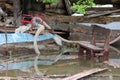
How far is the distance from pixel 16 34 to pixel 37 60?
2012mm

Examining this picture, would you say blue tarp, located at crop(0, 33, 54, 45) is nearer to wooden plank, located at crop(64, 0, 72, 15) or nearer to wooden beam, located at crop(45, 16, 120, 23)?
wooden beam, located at crop(45, 16, 120, 23)

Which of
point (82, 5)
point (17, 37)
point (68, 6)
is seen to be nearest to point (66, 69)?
point (17, 37)

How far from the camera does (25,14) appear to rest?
14609 millimetres

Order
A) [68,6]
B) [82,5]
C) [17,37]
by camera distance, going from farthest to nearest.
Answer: [68,6] → [82,5] → [17,37]

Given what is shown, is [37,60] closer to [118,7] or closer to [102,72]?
[102,72]

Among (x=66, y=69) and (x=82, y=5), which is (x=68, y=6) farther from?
(x=66, y=69)

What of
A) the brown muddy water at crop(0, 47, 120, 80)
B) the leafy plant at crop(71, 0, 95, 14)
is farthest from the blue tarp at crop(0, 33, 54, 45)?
the leafy plant at crop(71, 0, 95, 14)

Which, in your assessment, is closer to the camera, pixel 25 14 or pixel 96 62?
pixel 96 62

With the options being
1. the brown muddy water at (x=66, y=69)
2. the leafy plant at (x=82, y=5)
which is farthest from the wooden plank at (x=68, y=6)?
the brown muddy water at (x=66, y=69)

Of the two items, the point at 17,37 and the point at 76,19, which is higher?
the point at 76,19

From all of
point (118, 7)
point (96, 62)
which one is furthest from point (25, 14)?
point (96, 62)

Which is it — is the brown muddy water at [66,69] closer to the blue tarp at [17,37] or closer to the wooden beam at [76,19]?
the blue tarp at [17,37]

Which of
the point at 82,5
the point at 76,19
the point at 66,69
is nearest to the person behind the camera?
the point at 66,69

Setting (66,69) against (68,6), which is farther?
(68,6)
